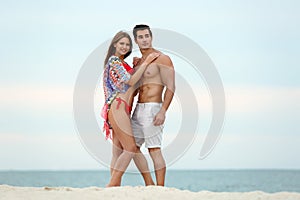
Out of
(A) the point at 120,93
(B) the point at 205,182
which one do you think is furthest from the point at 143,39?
(B) the point at 205,182

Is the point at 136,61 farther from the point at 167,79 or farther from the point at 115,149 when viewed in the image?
the point at 115,149

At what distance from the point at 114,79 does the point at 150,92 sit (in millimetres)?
534

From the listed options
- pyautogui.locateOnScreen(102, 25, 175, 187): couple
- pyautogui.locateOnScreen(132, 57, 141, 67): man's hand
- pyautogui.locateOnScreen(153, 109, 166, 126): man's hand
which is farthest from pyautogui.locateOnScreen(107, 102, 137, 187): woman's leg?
pyautogui.locateOnScreen(132, 57, 141, 67): man's hand

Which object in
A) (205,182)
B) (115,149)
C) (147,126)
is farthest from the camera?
(205,182)

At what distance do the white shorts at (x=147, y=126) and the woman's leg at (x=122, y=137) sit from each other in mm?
151

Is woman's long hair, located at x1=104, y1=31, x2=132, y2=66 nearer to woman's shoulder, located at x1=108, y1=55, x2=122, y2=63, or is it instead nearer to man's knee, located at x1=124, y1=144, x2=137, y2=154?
woman's shoulder, located at x1=108, y1=55, x2=122, y2=63

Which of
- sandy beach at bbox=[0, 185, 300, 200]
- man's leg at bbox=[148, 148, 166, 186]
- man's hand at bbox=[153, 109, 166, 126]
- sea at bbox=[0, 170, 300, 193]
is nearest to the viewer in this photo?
sandy beach at bbox=[0, 185, 300, 200]

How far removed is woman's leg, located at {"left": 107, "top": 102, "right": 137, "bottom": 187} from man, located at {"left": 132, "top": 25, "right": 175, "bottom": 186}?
6.4 inches

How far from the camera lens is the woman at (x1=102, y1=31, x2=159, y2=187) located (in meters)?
9.22

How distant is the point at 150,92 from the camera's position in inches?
369

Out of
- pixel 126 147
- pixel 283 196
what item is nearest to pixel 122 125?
pixel 126 147

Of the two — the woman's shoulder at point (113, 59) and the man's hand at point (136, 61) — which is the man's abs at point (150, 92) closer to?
the man's hand at point (136, 61)

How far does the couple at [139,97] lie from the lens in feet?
30.6

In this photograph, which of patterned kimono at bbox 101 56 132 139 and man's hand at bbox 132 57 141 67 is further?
man's hand at bbox 132 57 141 67
